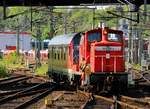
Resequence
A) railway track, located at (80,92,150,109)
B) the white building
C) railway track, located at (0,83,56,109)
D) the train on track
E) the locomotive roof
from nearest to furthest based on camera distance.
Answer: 1. railway track, located at (80,92,150,109)
2. railway track, located at (0,83,56,109)
3. the train on track
4. the locomotive roof
5. the white building

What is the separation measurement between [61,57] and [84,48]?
239 inches

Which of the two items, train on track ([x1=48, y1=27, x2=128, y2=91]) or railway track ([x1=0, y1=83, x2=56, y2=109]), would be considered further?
train on track ([x1=48, y1=27, x2=128, y2=91])

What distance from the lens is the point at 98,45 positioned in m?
22.6

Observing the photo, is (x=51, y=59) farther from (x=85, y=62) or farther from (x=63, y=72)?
(x=85, y=62)

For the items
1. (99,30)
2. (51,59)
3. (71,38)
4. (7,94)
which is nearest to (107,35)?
(99,30)

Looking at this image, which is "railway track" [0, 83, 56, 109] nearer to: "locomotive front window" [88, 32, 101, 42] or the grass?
"locomotive front window" [88, 32, 101, 42]

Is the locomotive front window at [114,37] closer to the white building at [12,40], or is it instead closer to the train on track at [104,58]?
the train on track at [104,58]

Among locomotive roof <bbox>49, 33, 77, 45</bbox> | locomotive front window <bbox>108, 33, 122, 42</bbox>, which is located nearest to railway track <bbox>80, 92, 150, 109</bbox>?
locomotive front window <bbox>108, 33, 122, 42</bbox>

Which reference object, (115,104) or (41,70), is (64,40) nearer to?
(115,104)

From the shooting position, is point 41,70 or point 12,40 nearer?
point 41,70

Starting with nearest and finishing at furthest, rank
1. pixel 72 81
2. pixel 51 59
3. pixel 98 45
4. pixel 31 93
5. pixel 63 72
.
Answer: pixel 98 45, pixel 31 93, pixel 72 81, pixel 63 72, pixel 51 59

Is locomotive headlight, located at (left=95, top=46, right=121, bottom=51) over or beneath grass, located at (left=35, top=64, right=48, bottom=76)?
over

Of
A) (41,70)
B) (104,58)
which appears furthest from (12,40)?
(104,58)

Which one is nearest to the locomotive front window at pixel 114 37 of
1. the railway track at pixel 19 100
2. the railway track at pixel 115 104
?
the railway track at pixel 115 104
